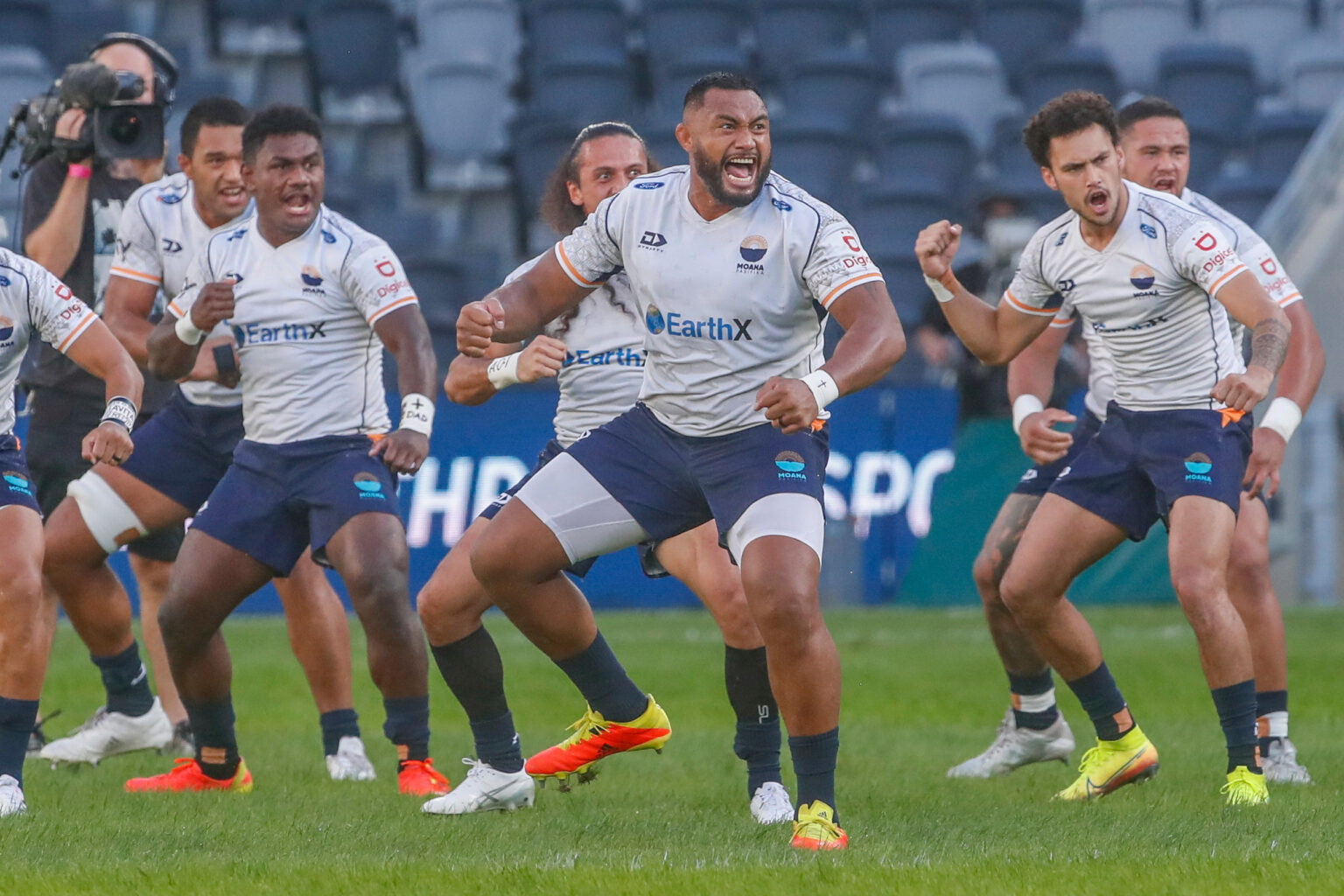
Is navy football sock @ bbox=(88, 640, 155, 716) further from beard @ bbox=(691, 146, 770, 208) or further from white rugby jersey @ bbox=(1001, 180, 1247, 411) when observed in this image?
white rugby jersey @ bbox=(1001, 180, 1247, 411)

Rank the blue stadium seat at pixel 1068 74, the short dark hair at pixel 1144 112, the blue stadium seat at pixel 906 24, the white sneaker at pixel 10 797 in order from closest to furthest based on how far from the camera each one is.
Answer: the white sneaker at pixel 10 797, the short dark hair at pixel 1144 112, the blue stadium seat at pixel 1068 74, the blue stadium seat at pixel 906 24

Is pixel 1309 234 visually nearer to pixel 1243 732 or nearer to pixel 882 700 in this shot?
pixel 882 700

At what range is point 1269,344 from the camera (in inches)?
248

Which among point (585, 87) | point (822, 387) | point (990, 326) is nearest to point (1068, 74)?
point (585, 87)

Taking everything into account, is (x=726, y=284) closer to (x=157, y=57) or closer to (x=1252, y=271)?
(x=1252, y=271)

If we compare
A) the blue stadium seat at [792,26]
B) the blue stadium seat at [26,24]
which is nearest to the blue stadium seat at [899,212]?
the blue stadium seat at [792,26]

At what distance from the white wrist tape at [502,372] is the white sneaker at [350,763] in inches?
70.4

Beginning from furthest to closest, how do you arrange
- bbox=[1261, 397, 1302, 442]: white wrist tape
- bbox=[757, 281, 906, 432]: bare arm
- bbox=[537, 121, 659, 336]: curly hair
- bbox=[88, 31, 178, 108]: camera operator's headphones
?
bbox=[88, 31, 178, 108]: camera operator's headphones < bbox=[537, 121, 659, 336]: curly hair < bbox=[1261, 397, 1302, 442]: white wrist tape < bbox=[757, 281, 906, 432]: bare arm

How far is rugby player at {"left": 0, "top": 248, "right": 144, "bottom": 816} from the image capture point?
6270 millimetres

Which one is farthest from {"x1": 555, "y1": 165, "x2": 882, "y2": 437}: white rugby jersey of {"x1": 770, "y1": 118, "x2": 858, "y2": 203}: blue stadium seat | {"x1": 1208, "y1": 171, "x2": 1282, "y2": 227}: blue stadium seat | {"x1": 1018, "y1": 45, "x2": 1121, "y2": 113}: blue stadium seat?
{"x1": 1018, "y1": 45, "x2": 1121, "y2": 113}: blue stadium seat

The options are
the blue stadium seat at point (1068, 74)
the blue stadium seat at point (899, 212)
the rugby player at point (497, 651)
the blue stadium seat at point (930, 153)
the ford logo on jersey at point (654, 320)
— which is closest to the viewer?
the ford logo on jersey at point (654, 320)

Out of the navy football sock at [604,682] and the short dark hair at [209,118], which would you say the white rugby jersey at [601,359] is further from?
the short dark hair at [209,118]

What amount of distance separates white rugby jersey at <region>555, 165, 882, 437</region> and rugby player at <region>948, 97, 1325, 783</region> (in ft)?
5.17

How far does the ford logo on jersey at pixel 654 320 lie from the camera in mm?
5996
